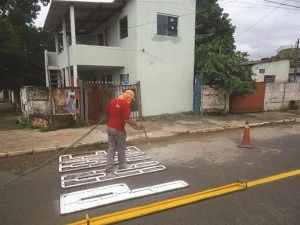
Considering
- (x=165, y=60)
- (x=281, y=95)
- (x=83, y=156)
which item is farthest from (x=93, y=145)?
(x=281, y=95)

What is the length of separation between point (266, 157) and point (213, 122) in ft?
15.1

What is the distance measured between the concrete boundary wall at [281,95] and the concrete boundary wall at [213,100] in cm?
324

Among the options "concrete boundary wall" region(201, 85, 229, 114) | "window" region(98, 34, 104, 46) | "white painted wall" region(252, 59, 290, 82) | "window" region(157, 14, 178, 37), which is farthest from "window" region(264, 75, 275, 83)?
"window" region(98, 34, 104, 46)

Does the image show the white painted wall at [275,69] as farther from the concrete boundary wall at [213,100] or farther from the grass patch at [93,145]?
the grass patch at [93,145]

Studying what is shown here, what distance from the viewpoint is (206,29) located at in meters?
22.2

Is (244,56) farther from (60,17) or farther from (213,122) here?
(60,17)

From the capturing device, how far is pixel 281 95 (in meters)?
14.1

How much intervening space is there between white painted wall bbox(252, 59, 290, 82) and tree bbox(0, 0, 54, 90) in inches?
712

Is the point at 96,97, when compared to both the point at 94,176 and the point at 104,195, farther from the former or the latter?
the point at 104,195

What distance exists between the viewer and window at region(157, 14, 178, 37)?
445 inches

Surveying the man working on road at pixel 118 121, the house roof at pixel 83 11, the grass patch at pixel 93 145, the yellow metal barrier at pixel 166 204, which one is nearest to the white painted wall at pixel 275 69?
the house roof at pixel 83 11

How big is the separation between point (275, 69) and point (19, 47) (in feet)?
67.1

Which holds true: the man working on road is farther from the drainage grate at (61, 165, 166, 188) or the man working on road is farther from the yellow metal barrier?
the yellow metal barrier

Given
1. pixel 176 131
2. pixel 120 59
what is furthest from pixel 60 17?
pixel 176 131
